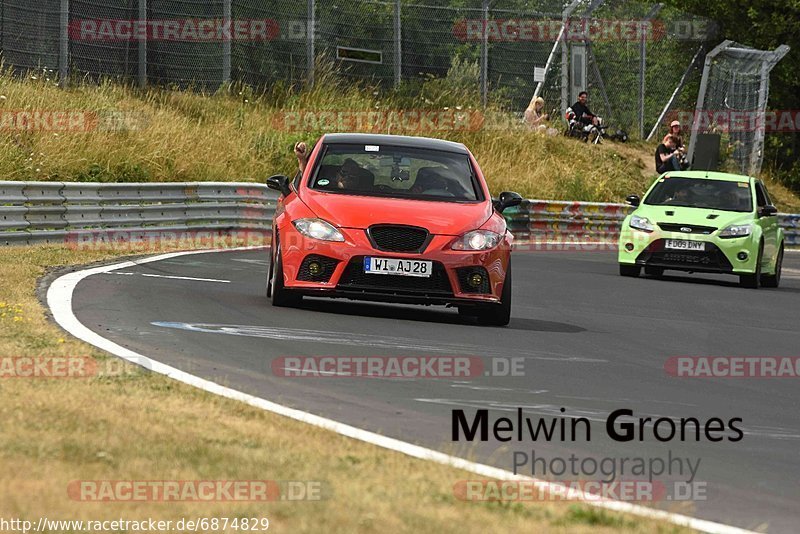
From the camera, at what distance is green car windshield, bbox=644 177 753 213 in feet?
75.2

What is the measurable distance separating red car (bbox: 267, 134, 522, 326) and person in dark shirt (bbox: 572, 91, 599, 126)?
25660 millimetres

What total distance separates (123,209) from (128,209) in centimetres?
14

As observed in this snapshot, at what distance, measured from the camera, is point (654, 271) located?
2284cm

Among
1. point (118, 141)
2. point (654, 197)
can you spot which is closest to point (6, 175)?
point (118, 141)

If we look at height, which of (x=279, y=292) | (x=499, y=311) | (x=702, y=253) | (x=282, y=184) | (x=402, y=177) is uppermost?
(x=402, y=177)

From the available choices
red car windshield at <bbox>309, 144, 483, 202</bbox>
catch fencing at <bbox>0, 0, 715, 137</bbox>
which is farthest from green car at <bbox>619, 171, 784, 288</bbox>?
catch fencing at <bbox>0, 0, 715, 137</bbox>

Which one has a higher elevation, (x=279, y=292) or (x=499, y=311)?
(x=279, y=292)

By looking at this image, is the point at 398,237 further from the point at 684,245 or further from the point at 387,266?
the point at 684,245

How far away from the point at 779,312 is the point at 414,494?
41.3ft

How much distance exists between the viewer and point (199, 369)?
372 inches

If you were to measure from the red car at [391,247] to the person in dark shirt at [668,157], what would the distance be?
15.7m

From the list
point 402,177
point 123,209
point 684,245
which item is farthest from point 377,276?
point 123,209

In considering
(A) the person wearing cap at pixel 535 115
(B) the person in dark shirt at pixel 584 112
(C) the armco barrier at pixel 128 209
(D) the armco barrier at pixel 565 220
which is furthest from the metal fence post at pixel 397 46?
(C) the armco barrier at pixel 128 209

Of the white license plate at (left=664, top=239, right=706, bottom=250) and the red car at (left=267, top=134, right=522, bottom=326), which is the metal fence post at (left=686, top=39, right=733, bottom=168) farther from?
the red car at (left=267, top=134, right=522, bottom=326)
